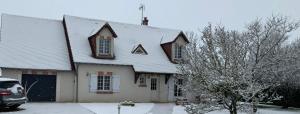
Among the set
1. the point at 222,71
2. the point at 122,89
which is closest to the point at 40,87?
the point at 122,89

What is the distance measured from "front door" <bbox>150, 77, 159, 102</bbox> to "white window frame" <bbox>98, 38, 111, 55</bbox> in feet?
13.2

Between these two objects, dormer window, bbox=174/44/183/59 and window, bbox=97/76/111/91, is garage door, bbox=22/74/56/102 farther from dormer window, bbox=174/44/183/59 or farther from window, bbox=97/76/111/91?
dormer window, bbox=174/44/183/59

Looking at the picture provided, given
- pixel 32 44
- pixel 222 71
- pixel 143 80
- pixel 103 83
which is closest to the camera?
pixel 222 71

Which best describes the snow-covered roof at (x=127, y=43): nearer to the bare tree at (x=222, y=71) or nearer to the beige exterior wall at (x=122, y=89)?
the beige exterior wall at (x=122, y=89)

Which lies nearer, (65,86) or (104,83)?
(65,86)

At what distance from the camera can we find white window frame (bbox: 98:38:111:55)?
89.7 ft

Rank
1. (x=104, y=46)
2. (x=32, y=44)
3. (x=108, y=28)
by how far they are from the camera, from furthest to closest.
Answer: (x=108, y=28) < (x=104, y=46) < (x=32, y=44)

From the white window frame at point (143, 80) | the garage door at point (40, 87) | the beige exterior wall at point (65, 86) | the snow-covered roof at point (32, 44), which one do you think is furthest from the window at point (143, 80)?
the garage door at point (40, 87)

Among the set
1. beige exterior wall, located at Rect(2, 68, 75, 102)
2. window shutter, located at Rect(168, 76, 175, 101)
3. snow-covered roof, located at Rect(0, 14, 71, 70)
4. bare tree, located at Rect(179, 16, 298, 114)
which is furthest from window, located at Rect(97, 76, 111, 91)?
bare tree, located at Rect(179, 16, 298, 114)

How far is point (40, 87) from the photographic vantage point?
2544cm

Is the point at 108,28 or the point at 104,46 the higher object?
the point at 108,28

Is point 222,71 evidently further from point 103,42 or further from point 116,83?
point 103,42

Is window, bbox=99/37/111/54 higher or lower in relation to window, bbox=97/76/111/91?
higher

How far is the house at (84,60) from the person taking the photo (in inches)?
992
